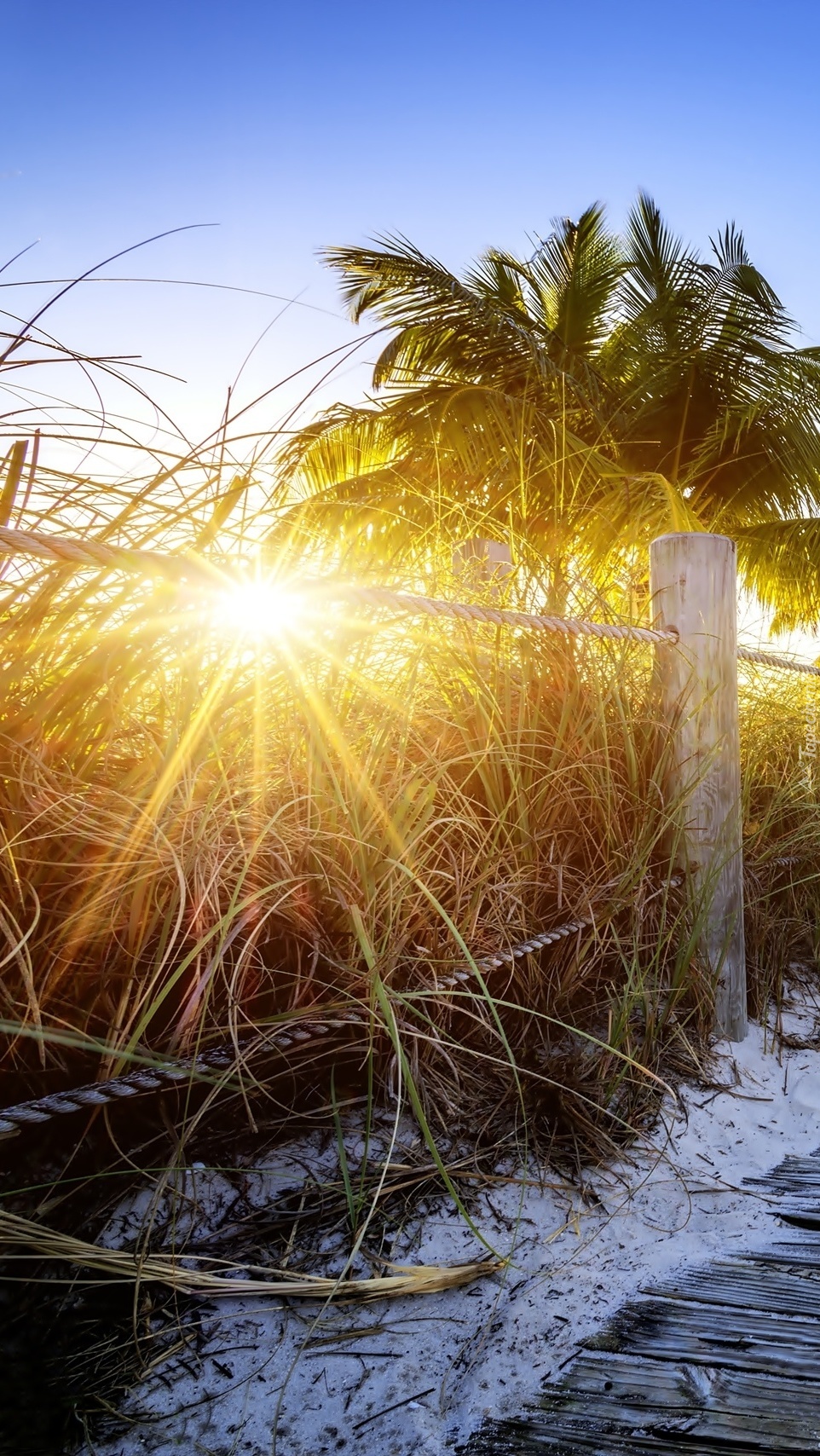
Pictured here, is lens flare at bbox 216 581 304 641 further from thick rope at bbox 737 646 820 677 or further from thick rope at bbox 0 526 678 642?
thick rope at bbox 737 646 820 677

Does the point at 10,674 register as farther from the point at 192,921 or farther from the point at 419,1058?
the point at 419,1058

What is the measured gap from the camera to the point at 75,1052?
89 centimetres

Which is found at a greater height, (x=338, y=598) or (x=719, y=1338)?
(x=338, y=598)

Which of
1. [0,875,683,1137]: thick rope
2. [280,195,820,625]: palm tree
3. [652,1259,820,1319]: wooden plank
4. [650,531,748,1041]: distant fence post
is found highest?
[280,195,820,625]: palm tree

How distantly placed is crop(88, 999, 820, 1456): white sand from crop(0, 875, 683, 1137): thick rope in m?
0.16

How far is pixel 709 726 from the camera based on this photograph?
5.11 ft

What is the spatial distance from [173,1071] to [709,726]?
1.16 meters

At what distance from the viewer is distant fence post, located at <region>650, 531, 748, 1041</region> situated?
4.93 ft

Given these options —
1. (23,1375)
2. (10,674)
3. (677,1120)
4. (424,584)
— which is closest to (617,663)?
(424,584)

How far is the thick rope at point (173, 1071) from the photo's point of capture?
730 millimetres

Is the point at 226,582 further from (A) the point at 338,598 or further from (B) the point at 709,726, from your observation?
(B) the point at 709,726

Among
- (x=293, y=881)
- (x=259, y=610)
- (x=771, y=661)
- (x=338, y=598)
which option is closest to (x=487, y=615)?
(x=338, y=598)

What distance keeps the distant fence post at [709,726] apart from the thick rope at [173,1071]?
19.1 inches

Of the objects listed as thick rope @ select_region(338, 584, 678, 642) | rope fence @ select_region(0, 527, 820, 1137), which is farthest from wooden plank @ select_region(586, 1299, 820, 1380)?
thick rope @ select_region(338, 584, 678, 642)
